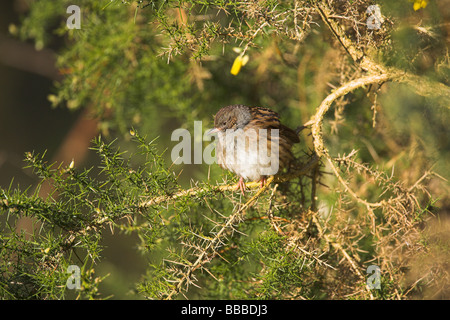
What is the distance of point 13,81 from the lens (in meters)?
4.66

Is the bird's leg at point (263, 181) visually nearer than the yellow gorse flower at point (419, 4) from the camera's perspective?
No

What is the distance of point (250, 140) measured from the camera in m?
2.61

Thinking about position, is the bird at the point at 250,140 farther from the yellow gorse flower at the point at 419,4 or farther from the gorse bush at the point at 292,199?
the yellow gorse flower at the point at 419,4

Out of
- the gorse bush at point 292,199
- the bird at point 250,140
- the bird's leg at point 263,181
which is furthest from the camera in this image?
the bird at point 250,140

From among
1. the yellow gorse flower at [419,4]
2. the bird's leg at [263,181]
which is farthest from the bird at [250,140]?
the yellow gorse flower at [419,4]

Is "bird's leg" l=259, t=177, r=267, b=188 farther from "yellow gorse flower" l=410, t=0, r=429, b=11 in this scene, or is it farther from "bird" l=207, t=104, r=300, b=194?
"yellow gorse flower" l=410, t=0, r=429, b=11

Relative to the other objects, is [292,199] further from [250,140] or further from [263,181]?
[250,140]

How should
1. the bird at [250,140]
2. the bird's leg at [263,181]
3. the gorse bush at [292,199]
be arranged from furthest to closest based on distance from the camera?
the bird at [250,140] < the bird's leg at [263,181] < the gorse bush at [292,199]

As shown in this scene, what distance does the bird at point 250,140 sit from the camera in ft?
8.06

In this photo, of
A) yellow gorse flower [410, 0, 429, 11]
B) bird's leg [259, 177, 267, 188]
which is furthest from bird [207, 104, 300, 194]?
yellow gorse flower [410, 0, 429, 11]

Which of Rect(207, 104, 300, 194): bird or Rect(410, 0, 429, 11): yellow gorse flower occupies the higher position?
Rect(410, 0, 429, 11): yellow gorse flower

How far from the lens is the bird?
8.06 feet

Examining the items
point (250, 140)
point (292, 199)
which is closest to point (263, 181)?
point (292, 199)
